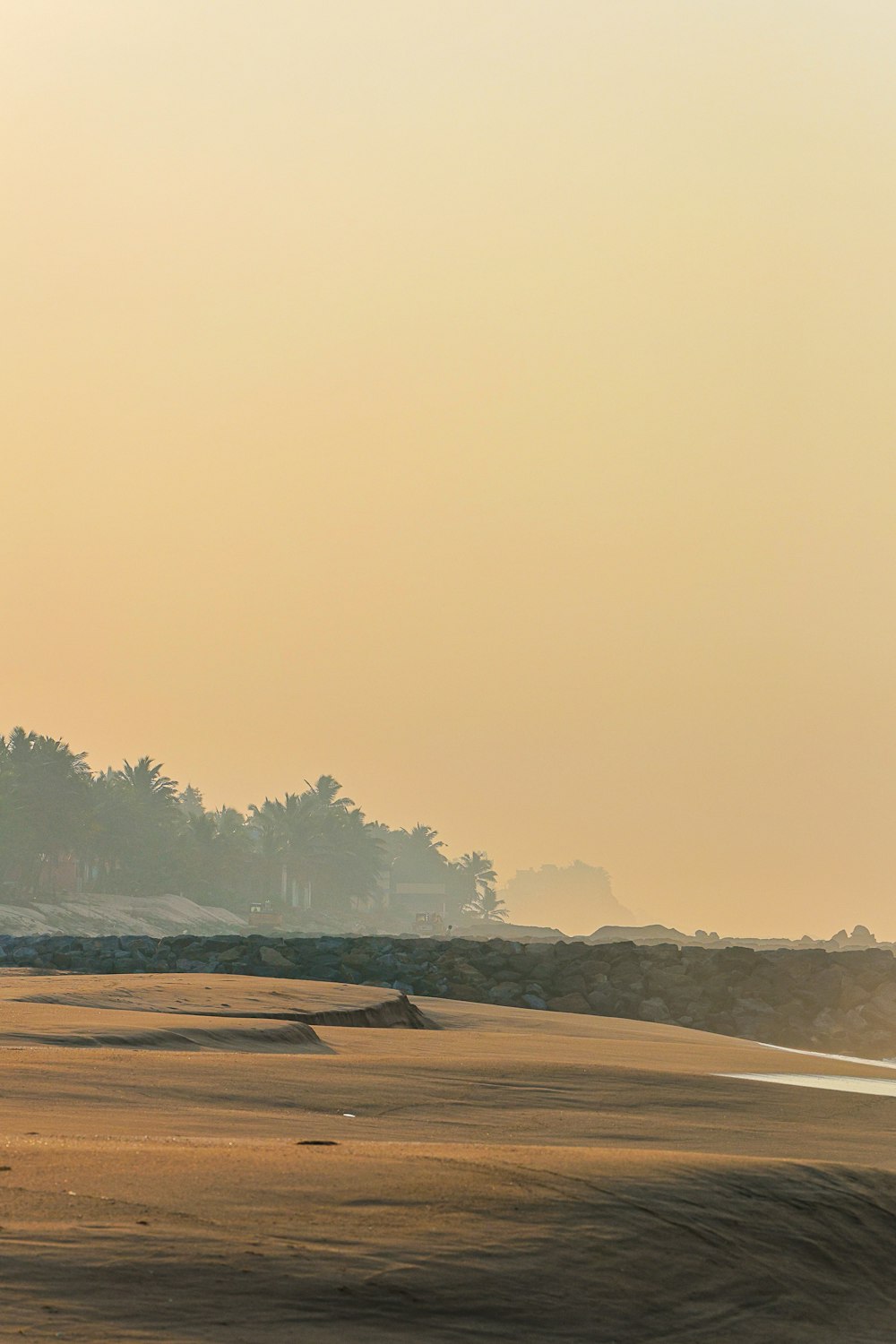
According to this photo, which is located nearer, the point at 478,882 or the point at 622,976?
the point at 622,976

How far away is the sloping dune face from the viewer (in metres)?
4.11

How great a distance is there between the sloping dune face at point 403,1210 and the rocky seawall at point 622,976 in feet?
57.3

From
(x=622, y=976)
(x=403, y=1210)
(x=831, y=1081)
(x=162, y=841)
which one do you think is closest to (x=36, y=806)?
(x=162, y=841)

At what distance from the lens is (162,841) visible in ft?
343

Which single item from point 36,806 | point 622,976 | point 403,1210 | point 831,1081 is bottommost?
point 831,1081

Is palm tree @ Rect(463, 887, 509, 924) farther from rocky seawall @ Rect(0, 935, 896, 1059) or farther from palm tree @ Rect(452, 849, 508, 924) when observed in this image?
rocky seawall @ Rect(0, 935, 896, 1059)

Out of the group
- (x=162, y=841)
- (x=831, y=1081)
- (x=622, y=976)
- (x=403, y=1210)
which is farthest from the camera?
(x=162, y=841)

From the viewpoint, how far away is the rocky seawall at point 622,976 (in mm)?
26953

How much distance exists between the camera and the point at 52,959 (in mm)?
31719

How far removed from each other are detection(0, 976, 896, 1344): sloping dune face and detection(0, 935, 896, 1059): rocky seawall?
57.3 ft

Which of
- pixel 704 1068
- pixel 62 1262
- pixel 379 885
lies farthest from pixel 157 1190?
pixel 379 885

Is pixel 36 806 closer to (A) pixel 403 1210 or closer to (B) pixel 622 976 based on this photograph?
(B) pixel 622 976

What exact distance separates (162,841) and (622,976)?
78.9m

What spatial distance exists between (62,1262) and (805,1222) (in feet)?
9.58
